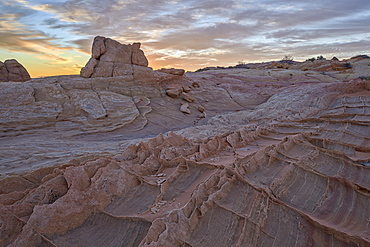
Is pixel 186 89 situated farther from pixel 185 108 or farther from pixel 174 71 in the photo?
pixel 185 108

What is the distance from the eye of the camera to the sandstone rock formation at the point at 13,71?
17.8 m

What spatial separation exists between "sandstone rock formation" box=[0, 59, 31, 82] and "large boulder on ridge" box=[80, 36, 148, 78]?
10.5 meters

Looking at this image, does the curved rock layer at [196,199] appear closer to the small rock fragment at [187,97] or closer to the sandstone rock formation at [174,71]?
the small rock fragment at [187,97]

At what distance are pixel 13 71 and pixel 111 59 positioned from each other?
1229cm

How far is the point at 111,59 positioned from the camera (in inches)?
440

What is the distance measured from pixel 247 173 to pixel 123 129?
554cm

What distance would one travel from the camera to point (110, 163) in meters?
3.73

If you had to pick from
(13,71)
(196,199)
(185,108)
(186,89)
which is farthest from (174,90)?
(13,71)

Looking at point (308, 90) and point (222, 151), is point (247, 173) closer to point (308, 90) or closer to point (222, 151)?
point (222, 151)

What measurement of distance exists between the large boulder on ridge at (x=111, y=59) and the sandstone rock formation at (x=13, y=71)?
10523 mm

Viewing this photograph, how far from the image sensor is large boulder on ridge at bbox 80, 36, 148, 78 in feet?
35.3

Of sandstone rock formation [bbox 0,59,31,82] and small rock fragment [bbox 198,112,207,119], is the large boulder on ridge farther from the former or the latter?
sandstone rock formation [bbox 0,59,31,82]

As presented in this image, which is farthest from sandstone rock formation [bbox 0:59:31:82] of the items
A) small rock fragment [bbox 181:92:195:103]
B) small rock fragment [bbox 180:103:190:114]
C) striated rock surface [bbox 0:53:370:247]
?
small rock fragment [bbox 180:103:190:114]

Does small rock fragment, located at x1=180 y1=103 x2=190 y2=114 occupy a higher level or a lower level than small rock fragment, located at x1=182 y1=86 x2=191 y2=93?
lower
